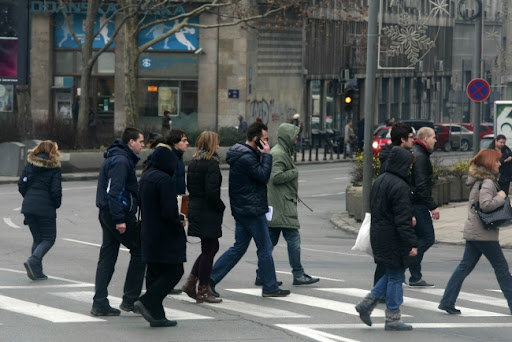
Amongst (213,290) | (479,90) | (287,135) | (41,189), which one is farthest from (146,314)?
(479,90)

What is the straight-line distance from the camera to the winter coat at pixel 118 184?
10734mm

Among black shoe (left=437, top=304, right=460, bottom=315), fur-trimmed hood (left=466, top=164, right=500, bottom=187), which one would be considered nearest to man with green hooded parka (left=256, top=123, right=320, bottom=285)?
black shoe (left=437, top=304, right=460, bottom=315)

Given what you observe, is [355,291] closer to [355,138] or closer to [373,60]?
[373,60]

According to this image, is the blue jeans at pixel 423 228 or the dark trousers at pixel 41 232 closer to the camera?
the blue jeans at pixel 423 228

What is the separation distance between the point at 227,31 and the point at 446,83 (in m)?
29.9

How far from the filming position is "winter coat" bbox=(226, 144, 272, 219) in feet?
39.1

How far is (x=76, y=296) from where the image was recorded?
12.2 metres

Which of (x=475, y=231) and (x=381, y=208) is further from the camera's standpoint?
(x=475, y=231)

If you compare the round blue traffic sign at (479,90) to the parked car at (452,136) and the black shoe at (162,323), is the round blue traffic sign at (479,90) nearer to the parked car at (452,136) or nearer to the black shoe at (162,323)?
the black shoe at (162,323)

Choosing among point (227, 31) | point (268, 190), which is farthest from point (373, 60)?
point (227, 31)

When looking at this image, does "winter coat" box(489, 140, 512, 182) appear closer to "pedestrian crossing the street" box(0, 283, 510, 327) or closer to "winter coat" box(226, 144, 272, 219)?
"pedestrian crossing the street" box(0, 283, 510, 327)

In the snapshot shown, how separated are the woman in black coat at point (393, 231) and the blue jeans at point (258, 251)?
1854 mm

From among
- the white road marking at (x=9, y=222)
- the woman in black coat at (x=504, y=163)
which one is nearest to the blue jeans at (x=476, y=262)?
the white road marking at (x=9, y=222)

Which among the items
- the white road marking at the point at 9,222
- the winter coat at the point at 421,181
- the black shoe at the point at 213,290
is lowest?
the white road marking at the point at 9,222
